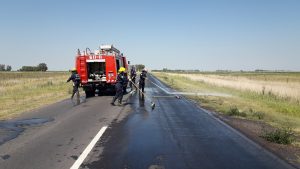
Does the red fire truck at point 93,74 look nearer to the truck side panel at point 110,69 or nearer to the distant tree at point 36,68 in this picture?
the truck side panel at point 110,69

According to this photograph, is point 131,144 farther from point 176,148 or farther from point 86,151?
point 86,151

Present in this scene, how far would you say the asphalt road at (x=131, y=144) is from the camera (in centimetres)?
734

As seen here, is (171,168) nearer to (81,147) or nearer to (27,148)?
(81,147)

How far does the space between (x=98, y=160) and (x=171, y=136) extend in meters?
3.29

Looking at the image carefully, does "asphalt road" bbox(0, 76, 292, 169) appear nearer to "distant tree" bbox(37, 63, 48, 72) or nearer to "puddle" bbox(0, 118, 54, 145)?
"puddle" bbox(0, 118, 54, 145)

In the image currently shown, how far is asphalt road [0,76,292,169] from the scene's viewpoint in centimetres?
734

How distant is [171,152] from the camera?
8336mm

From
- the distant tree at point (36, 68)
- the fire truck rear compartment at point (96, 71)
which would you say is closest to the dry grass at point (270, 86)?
the fire truck rear compartment at point (96, 71)

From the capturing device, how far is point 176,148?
879 centimetres

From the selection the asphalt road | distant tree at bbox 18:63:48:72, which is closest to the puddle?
the asphalt road

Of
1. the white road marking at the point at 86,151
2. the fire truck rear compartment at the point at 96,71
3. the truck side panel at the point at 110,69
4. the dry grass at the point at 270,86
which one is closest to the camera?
the white road marking at the point at 86,151

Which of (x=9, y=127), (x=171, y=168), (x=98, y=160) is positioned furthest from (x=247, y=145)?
(x=9, y=127)

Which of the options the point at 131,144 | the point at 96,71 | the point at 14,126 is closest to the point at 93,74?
the point at 96,71

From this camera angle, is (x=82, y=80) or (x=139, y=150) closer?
(x=139, y=150)
